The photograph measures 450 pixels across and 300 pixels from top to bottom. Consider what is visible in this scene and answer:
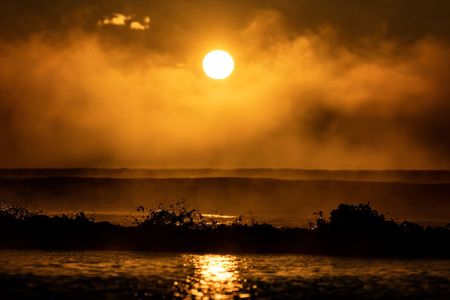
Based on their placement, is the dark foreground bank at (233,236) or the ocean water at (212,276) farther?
the dark foreground bank at (233,236)

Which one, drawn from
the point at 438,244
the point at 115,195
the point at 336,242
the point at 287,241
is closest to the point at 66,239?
the point at 287,241

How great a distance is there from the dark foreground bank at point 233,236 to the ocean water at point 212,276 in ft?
17.7

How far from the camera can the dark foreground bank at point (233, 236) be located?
49781 mm

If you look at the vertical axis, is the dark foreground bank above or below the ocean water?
above

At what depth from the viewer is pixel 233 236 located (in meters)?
52.2

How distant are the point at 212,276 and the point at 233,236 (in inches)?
685

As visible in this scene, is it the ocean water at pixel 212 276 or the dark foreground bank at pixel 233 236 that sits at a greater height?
the dark foreground bank at pixel 233 236

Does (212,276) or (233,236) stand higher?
(233,236)

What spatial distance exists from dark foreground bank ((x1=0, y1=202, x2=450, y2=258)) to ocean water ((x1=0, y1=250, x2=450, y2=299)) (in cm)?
540

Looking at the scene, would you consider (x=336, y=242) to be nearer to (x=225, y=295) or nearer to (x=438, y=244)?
(x=438, y=244)

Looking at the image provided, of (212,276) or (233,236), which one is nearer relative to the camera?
(212,276)

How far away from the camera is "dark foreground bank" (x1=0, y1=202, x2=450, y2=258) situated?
163 feet

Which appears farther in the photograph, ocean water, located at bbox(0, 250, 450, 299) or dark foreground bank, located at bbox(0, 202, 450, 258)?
dark foreground bank, located at bbox(0, 202, 450, 258)

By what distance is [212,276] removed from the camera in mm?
34812
